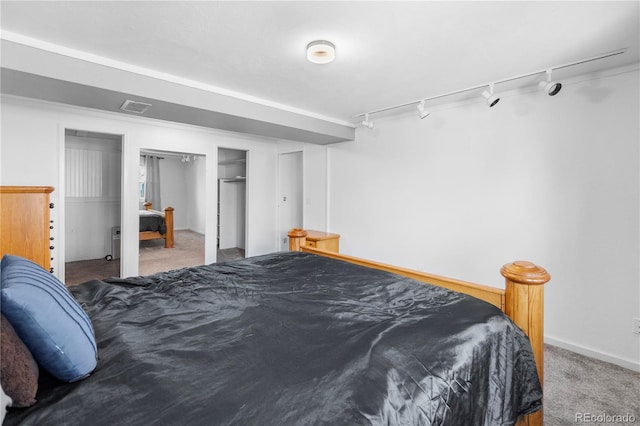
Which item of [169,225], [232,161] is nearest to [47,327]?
[169,225]

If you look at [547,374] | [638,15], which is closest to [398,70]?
[638,15]

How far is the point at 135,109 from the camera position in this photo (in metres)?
2.87

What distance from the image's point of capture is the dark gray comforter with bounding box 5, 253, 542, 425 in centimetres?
82

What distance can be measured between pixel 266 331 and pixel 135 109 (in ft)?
8.65

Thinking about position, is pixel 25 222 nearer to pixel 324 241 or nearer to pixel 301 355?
pixel 301 355

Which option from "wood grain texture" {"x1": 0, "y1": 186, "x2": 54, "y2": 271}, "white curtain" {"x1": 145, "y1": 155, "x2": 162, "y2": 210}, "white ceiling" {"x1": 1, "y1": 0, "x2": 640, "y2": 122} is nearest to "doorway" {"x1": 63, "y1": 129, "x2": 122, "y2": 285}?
"white curtain" {"x1": 145, "y1": 155, "x2": 162, "y2": 210}

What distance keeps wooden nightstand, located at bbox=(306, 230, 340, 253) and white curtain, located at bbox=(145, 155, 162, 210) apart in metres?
2.40

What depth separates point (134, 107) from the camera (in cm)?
281

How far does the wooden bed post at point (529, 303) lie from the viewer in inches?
58.9

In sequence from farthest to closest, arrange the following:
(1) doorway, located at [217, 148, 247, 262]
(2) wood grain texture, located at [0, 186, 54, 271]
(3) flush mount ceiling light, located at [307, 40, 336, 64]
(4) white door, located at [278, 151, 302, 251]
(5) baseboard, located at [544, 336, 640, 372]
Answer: (4) white door, located at [278, 151, 302, 251] < (1) doorway, located at [217, 148, 247, 262] < (2) wood grain texture, located at [0, 186, 54, 271] < (5) baseboard, located at [544, 336, 640, 372] < (3) flush mount ceiling light, located at [307, 40, 336, 64]

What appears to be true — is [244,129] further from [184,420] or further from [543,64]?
[184,420]

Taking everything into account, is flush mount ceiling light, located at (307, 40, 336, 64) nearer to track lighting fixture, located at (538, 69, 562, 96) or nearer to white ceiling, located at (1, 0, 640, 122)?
white ceiling, located at (1, 0, 640, 122)

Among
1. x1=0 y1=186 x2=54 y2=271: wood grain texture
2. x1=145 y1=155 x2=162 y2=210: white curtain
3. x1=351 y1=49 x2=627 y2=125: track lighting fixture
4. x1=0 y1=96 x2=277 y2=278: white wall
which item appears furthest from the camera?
x1=145 y1=155 x2=162 y2=210: white curtain

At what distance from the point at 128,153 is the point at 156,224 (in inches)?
44.9
